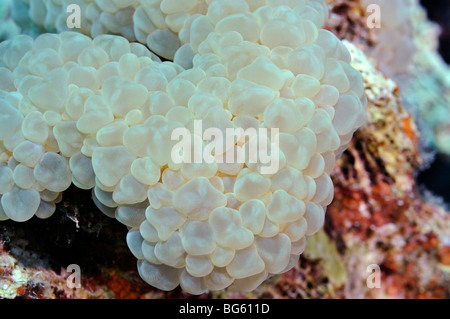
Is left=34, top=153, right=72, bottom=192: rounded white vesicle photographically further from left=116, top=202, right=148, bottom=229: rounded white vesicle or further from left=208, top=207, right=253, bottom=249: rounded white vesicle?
left=208, top=207, right=253, bottom=249: rounded white vesicle

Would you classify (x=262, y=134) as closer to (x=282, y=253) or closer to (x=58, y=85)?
(x=282, y=253)

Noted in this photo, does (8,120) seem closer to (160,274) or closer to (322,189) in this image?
(160,274)

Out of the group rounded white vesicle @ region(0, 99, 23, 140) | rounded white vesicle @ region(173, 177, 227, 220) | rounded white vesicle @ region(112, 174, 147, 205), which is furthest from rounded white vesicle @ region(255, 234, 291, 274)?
rounded white vesicle @ region(0, 99, 23, 140)

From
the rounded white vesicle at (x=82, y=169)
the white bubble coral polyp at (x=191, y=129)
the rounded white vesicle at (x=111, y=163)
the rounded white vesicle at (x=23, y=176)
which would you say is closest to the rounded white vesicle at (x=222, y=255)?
the white bubble coral polyp at (x=191, y=129)

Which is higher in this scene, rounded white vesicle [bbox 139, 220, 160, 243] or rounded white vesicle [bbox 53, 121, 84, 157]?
rounded white vesicle [bbox 53, 121, 84, 157]

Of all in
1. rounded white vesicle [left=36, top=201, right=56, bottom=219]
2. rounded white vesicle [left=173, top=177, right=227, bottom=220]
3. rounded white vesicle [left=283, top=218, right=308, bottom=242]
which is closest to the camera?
rounded white vesicle [left=173, top=177, right=227, bottom=220]

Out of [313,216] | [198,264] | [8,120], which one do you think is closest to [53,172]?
[8,120]

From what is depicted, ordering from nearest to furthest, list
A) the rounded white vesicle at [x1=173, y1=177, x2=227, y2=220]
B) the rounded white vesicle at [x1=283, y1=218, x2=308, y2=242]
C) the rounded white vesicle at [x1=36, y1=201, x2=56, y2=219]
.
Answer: the rounded white vesicle at [x1=173, y1=177, x2=227, y2=220]
the rounded white vesicle at [x1=283, y1=218, x2=308, y2=242]
the rounded white vesicle at [x1=36, y1=201, x2=56, y2=219]

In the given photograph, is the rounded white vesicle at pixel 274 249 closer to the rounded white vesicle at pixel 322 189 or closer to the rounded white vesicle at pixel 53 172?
the rounded white vesicle at pixel 322 189
